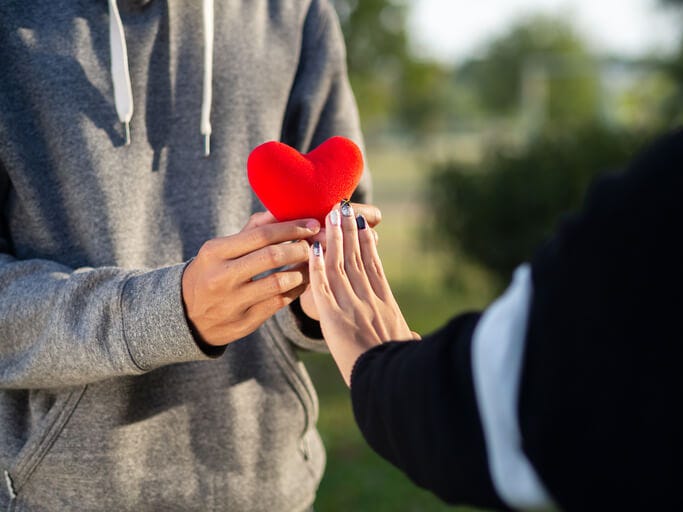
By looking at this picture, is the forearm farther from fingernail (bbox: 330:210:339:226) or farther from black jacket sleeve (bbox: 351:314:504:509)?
black jacket sleeve (bbox: 351:314:504:509)

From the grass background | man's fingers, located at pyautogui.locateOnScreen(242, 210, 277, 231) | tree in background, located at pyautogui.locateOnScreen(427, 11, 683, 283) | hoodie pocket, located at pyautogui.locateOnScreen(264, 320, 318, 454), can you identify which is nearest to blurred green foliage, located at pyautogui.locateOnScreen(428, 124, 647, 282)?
tree in background, located at pyautogui.locateOnScreen(427, 11, 683, 283)

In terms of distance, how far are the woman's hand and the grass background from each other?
3.44 m

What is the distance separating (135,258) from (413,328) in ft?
19.0

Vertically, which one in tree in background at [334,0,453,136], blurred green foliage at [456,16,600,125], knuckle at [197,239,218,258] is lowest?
blurred green foliage at [456,16,600,125]

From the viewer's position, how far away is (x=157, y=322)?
1.38 meters

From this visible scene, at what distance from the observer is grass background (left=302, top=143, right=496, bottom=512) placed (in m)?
4.60

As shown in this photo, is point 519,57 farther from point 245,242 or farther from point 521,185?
point 245,242

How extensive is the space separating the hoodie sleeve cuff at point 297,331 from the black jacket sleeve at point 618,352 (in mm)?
863

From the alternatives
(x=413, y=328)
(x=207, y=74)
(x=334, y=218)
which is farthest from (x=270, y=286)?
(x=413, y=328)

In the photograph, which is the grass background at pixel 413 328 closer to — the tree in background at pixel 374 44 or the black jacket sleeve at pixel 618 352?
the tree in background at pixel 374 44

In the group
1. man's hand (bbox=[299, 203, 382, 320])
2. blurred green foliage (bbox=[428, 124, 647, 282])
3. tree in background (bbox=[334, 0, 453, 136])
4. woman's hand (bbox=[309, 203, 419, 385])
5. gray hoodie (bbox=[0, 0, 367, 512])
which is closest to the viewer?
woman's hand (bbox=[309, 203, 419, 385])

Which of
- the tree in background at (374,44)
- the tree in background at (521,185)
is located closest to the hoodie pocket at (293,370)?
the tree in background at (521,185)

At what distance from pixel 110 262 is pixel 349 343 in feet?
2.09

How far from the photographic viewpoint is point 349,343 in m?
1.21
